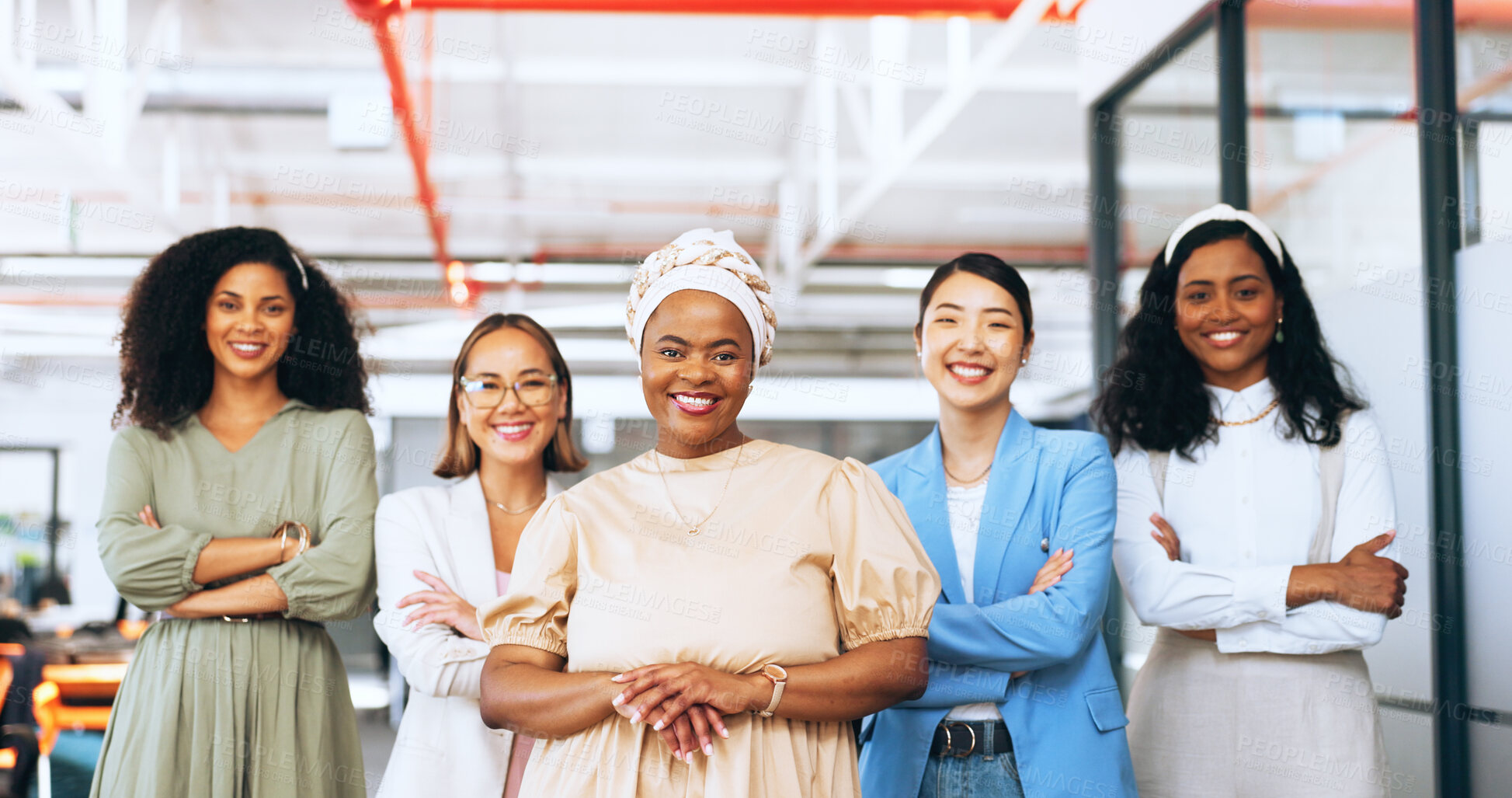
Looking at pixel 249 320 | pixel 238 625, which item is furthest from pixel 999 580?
pixel 249 320

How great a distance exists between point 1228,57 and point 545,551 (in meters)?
3.06

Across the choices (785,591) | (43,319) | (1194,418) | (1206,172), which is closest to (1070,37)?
(1206,172)

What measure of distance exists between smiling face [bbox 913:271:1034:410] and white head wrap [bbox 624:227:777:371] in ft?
1.91

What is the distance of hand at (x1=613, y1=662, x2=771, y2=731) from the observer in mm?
1483

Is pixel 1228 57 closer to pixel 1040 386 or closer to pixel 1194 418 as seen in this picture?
pixel 1194 418

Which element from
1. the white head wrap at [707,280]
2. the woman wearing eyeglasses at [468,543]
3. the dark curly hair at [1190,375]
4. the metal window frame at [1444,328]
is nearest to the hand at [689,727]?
the white head wrap at [707,280]

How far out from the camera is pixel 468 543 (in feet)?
7.75

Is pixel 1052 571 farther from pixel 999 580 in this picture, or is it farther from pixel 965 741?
pixel 965 741

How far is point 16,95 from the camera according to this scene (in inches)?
178

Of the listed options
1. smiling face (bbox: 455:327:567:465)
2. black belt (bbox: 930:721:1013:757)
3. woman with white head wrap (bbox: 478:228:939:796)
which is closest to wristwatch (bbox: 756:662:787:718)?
woman with white head wrap (bbox: 478:228:939:796)

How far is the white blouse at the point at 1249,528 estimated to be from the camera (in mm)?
2227

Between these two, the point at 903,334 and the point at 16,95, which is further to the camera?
the point at 903,334

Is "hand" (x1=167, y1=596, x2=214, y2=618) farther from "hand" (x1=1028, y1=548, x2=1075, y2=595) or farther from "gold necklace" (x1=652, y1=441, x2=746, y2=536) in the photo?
"hand" (x1=1028, y1=548, x2=1075, y2=595)

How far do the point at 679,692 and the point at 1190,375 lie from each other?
1.54 metres
